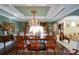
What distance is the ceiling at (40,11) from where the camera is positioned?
115 inches

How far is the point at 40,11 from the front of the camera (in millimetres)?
2979

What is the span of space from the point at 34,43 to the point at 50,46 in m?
0.31

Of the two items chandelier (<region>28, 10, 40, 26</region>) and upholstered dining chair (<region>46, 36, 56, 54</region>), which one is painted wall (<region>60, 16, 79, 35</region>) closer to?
upholstered dining chair (<region>46, 36, 56, 54</region>)

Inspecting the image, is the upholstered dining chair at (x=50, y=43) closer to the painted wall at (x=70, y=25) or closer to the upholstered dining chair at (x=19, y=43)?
the painted wall at (x=70, y=25)

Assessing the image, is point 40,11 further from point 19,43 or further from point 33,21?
point 19,43

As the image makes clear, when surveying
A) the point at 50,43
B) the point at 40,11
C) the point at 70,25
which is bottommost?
the point at 50,43

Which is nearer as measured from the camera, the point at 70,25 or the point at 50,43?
the point at 70,25

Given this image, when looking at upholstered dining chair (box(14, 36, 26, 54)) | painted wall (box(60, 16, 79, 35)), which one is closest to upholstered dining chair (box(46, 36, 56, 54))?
painted wall (box(60, 16, 79, 35))

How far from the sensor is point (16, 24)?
9.92 ft

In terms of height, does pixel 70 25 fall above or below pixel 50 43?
above

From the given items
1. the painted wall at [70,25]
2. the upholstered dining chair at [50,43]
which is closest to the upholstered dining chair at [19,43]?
the upholstered dining chair at [50,43]

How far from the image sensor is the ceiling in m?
2.92

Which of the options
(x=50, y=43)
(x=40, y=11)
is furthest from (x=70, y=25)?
(x=40, y=11)

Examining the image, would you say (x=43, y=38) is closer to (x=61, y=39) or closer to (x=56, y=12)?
(x=61, y=39)
